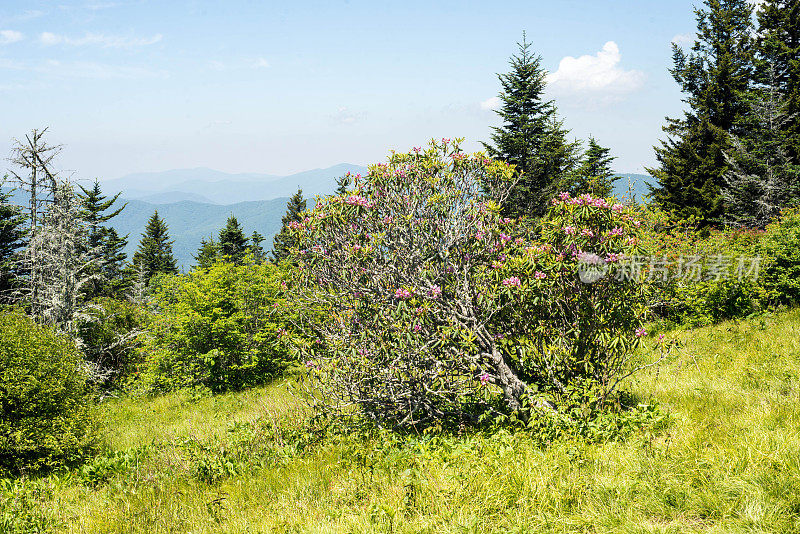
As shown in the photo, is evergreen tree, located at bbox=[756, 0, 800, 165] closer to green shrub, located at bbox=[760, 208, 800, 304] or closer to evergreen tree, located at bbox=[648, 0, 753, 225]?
evergreen tree, located at bbox=[648, 0, 753, 225]

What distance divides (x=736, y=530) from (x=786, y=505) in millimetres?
533

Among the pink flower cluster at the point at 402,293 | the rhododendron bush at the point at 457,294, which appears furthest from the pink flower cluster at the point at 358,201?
the pink flower cluster at the point at 402,293

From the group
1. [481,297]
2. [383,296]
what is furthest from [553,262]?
[383,296]

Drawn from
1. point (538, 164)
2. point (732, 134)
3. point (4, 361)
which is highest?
point (732, 134)

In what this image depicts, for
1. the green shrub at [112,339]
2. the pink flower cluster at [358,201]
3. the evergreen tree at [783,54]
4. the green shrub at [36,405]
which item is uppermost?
the evergreen tree at [783,54]

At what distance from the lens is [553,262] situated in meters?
5.45

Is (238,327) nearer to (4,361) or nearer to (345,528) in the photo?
(4,361)

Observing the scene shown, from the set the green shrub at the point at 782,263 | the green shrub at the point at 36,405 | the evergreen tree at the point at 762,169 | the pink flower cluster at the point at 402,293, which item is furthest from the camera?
the evergreen tree at the point at 762,169

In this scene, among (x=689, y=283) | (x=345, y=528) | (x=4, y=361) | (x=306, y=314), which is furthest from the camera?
(x=689, y=283)

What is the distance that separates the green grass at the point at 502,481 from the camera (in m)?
3.72

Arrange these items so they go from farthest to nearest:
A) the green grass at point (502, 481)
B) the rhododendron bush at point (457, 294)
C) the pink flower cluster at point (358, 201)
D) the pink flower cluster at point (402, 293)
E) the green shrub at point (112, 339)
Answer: the green shrub at point (112, 339), the pink flower cluster at point (358, 201), the pink flower cluster at point (402, 293), the rhododendron bush at point (457, 294), the green grass at point (502, 481)

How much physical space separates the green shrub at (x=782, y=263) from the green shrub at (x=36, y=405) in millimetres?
16401

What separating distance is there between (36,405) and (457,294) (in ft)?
27.0

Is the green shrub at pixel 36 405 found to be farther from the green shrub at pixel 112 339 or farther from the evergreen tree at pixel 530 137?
the evergreen tree at pixel 530 137
